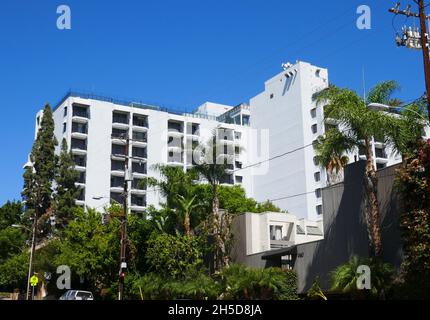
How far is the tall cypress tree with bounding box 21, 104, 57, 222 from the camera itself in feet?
217

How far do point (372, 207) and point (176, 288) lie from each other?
1396 centimetres

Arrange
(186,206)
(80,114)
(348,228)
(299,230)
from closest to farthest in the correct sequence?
1. (348,228)
2. (186,206)
3. (299,230)
4. (80,114)

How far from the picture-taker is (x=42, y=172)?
67.1m

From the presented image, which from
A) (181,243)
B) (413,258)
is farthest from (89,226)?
(413,258)

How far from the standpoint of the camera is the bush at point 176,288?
108 feet

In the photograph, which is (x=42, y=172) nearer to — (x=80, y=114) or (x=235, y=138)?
(x=80, y=114)

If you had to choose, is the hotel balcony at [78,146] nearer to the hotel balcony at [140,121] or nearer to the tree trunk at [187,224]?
the hotel balcony at [140,121]

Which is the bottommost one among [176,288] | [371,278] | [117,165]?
[176,288]

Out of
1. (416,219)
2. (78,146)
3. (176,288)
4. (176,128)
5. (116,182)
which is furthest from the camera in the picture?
(176,128)

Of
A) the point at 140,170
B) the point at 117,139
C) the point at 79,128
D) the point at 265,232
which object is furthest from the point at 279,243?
the point at 79,128

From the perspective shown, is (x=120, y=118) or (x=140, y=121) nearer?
(x=120, y=118)

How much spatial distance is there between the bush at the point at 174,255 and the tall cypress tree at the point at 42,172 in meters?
30.8

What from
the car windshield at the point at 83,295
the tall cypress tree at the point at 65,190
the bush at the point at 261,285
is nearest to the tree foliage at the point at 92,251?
the car windshield at the point at 83,295
